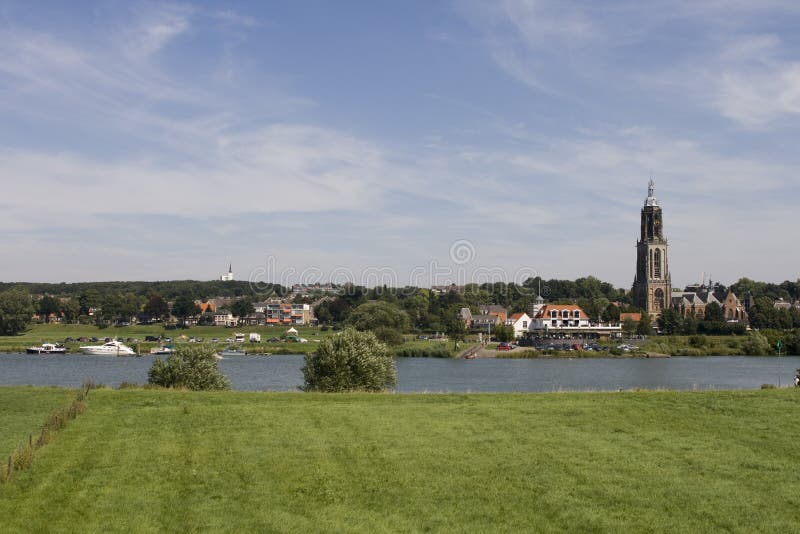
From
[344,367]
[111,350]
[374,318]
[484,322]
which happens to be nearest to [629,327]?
[484,322]

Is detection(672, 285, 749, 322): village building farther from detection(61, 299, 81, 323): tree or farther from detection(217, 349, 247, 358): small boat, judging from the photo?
detection(61, 299, 81, 323): tree

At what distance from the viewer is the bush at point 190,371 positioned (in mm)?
36312

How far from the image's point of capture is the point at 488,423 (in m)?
21.8

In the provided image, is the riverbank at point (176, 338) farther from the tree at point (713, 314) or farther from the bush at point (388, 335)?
the tree at point (713, 314)

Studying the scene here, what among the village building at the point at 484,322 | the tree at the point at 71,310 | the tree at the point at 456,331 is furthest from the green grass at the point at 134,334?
the village building at the point at 484,322

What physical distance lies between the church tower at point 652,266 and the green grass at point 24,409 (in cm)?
14872

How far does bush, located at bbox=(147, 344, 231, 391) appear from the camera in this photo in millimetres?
36312

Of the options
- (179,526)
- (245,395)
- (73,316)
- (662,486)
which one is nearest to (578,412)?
(662,486)

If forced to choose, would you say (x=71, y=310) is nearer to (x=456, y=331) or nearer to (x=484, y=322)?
(x=484, y=322)

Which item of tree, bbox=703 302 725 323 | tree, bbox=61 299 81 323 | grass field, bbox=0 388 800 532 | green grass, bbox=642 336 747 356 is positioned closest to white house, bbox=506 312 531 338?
green grass, bbox=642 336 747 356

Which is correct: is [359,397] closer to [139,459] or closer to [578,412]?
[578,412]

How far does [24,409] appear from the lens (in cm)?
2480

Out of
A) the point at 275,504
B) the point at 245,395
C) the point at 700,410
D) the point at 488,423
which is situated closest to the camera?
the point at 275,504

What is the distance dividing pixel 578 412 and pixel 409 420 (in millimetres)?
5027
